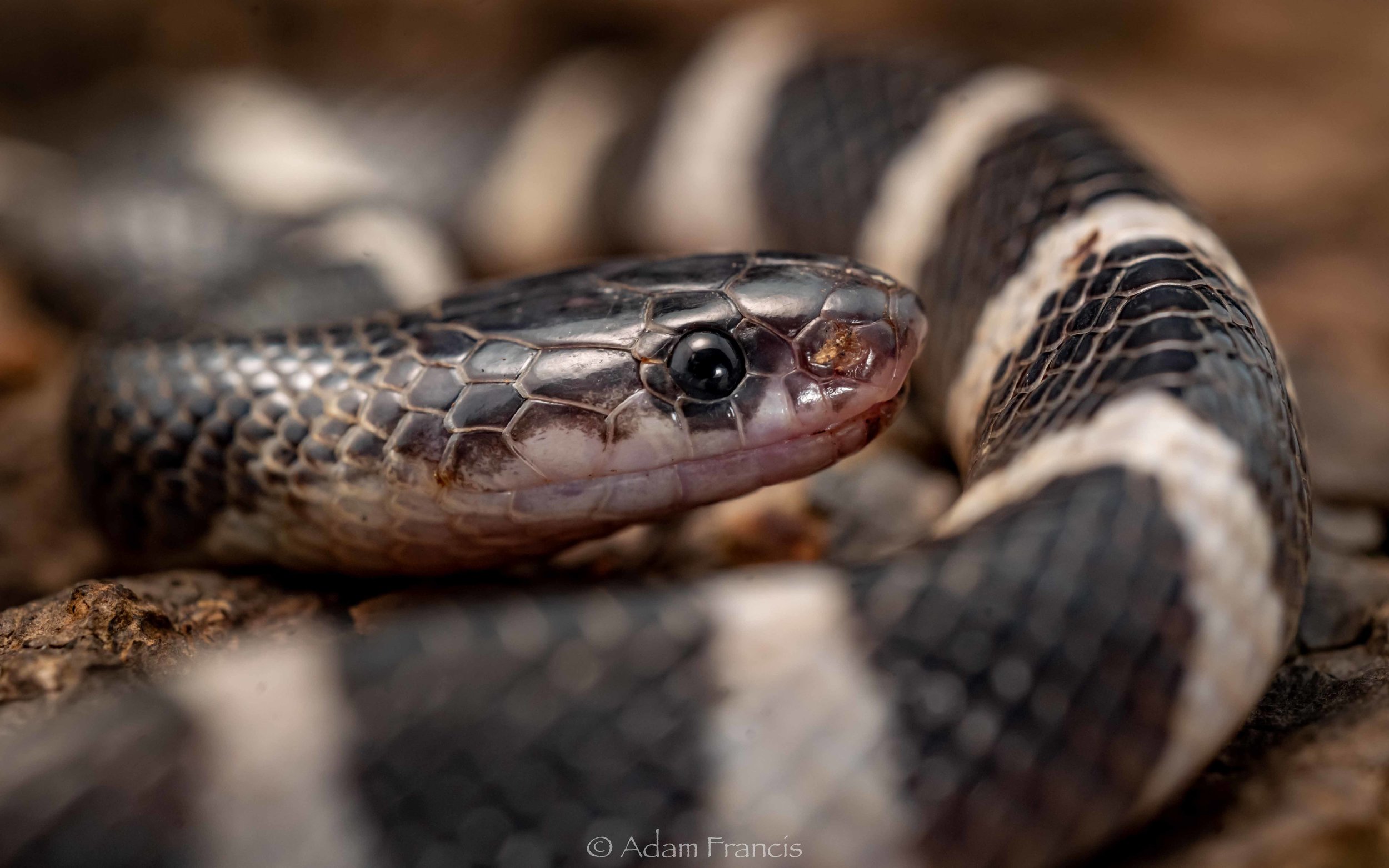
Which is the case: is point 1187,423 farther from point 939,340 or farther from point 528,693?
point 939,340

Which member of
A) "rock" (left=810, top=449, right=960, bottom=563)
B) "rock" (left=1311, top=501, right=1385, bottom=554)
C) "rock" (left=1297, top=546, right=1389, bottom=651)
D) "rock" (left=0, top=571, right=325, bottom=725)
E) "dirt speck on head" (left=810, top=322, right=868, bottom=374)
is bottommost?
"rock" (left=1311, top=501, right=1385, bottom=554)

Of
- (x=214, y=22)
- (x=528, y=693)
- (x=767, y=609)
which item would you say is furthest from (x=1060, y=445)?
(x=214, y=22)

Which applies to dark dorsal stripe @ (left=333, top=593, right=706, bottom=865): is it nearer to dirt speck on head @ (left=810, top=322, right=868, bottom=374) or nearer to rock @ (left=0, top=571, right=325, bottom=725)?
rock @ (left=0, top=571, right=325, bottom=725)

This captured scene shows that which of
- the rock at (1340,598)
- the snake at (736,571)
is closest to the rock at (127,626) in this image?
the snake at (736,571)

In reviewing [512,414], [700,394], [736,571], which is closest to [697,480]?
[700,394]

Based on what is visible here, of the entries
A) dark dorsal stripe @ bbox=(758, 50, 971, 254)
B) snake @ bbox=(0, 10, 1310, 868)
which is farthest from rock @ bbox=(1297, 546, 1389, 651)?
dark dorsal stripe @ bbox=(758, 50, 971, 254)

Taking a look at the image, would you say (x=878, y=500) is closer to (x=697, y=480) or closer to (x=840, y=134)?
(x=697, y=480)

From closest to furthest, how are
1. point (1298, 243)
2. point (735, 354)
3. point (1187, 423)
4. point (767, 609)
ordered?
point (767, 609)
point (1187, 423)
point (735, 354)
point (1298, 243)

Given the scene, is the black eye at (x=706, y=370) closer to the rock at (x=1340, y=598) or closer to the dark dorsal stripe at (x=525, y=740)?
the dark dorsal stripe at (x=525, y=740)
